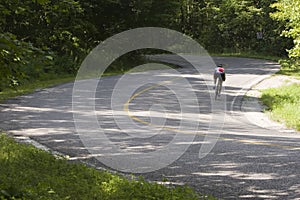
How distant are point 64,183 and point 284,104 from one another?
14.8 m

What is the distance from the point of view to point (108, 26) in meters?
40.8

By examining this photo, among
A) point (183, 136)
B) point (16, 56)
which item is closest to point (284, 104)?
point (183, 136)

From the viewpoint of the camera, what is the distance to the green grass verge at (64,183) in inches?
246

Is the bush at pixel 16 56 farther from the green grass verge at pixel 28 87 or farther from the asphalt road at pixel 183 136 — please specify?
the green grass verge at pixel 28 87

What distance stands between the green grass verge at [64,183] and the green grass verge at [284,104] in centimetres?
908

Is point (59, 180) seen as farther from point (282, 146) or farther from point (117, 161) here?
point (282, 146)

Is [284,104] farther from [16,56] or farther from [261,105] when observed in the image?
[16,56]

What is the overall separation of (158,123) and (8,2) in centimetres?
854

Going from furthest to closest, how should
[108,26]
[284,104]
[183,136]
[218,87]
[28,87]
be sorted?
1. [108,26]
2. [28,87]
3. [218,87]
4. [284,104]
5. [183,136]

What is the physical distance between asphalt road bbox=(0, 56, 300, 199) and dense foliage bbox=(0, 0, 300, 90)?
189cm

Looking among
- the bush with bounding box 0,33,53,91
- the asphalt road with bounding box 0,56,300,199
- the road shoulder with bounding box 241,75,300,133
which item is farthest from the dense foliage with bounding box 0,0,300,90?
the road shoulder with bounding box 241,75,300,133

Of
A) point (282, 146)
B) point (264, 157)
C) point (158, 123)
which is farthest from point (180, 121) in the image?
point (264, 157)

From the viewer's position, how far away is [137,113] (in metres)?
16.6

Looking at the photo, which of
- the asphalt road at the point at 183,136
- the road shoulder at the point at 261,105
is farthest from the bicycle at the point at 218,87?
the road shoulder at the point at 261,105
